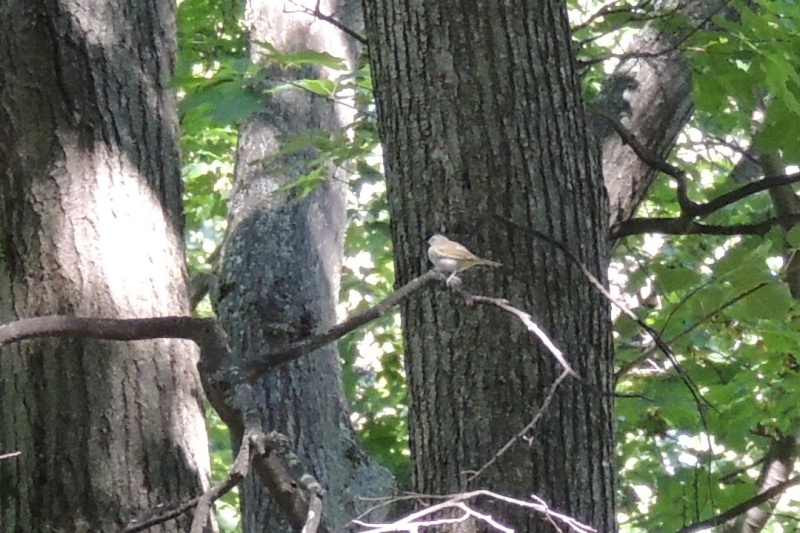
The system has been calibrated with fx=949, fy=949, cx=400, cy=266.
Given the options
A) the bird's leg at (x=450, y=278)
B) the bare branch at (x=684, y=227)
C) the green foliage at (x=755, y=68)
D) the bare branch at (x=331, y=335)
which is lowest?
the bare branch at (x=331, y=335)

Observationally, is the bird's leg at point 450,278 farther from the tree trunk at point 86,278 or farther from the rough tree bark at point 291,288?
the rough tree bark at point 291,288

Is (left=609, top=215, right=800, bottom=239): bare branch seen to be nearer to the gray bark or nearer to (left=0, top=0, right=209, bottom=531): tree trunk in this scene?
the gray bark

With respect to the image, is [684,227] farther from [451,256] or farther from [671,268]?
[451,256]

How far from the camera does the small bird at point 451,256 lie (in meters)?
1.77

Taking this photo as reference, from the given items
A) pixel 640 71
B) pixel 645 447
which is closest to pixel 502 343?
pixel 640 71

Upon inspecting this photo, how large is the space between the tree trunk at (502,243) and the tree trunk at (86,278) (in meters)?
0.62

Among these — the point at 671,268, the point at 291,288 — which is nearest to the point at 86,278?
the point at 671,268

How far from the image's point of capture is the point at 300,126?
14.3 feet

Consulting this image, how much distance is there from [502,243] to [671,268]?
500 millimetres

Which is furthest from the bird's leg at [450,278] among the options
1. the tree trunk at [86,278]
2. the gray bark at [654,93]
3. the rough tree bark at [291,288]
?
the rough tree bark at [291,288]

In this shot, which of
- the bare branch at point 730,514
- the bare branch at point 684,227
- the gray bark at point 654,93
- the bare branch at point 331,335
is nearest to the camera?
the bare branch at point 331,335

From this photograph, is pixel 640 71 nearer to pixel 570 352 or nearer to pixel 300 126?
pixel 570 352

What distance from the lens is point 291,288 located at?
12.9 feet

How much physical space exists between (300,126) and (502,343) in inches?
108
